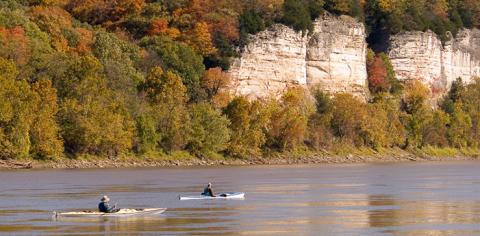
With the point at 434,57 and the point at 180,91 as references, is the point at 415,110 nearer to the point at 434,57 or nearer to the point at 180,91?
the point at 434,57

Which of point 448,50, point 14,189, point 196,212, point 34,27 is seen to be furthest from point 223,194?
point 448,50

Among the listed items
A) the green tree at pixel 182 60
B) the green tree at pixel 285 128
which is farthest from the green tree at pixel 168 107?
the green tree at pixel 285 128

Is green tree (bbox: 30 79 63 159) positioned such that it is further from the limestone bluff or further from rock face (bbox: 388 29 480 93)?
rock face (bbox: 388 29 480 93)

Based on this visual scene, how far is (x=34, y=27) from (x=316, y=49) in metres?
39.2

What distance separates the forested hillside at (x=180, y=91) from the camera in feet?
333

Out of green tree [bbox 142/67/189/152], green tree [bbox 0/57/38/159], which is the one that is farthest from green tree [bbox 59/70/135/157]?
green tree [bbox 0/57/38/159]

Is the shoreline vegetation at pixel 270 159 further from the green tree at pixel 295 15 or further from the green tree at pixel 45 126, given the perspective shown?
the green tree at pixel 295 15

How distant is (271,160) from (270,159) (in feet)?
1.10

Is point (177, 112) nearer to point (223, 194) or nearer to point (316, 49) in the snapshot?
point (316, 49)

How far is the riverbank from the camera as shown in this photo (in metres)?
99.6

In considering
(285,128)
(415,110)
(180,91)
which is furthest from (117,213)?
(415,110)

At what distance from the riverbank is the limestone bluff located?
36.8 feet

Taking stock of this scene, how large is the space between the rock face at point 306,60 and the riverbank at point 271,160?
36.9ft

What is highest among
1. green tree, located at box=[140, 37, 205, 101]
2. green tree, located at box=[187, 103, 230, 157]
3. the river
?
green tree, located at box=[140, 37, 205, 101]
